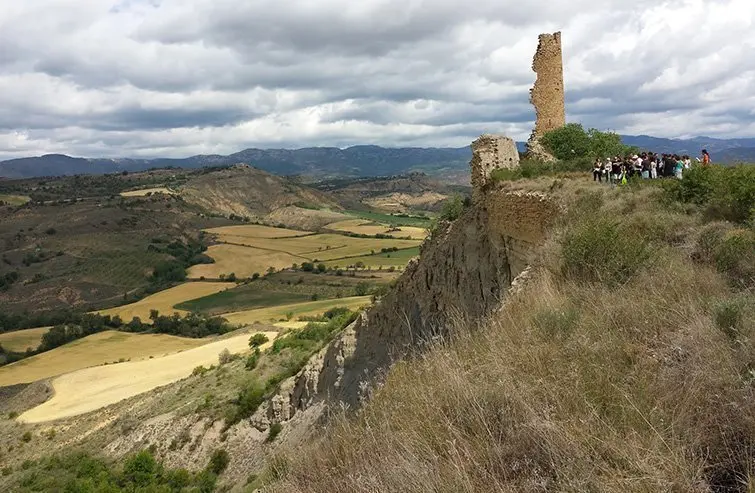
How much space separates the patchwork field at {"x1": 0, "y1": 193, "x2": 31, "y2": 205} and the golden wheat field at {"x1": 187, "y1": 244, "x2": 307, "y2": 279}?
89120mm

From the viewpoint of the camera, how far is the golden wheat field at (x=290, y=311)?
67.4 m

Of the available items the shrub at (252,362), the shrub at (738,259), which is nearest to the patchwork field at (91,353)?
the shrub at (252,362)

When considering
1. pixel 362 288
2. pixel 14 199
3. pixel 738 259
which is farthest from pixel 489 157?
pixel 14 199

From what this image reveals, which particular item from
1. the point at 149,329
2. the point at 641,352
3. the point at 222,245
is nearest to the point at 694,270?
the point at 641,352

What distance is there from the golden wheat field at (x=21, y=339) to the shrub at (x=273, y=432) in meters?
66.8

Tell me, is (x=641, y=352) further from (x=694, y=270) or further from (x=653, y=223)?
(x=653, y=223)

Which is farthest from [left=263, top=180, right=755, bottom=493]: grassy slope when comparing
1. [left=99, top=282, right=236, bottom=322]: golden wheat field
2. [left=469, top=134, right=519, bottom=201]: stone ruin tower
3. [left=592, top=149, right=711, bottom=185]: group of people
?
[left=99, top=282, right=236, bottom=322]: golden wheat field

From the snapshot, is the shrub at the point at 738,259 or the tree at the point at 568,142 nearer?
the shrub at the point at 738,259

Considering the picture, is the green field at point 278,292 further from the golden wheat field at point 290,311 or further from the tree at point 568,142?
the tree at point 568,142

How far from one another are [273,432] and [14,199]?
610 ft

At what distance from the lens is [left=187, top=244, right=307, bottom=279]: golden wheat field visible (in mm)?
104688

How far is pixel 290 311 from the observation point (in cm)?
7112

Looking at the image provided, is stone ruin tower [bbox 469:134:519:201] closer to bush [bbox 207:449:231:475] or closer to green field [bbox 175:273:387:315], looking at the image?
bush [bbox 207:449:231:475]

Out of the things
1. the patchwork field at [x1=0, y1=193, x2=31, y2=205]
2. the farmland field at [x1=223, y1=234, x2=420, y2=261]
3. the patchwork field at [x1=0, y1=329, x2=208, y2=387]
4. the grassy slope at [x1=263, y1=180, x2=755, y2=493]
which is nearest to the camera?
the grassy slope at [x1=263, y1=180, x2=755, y2=493]
